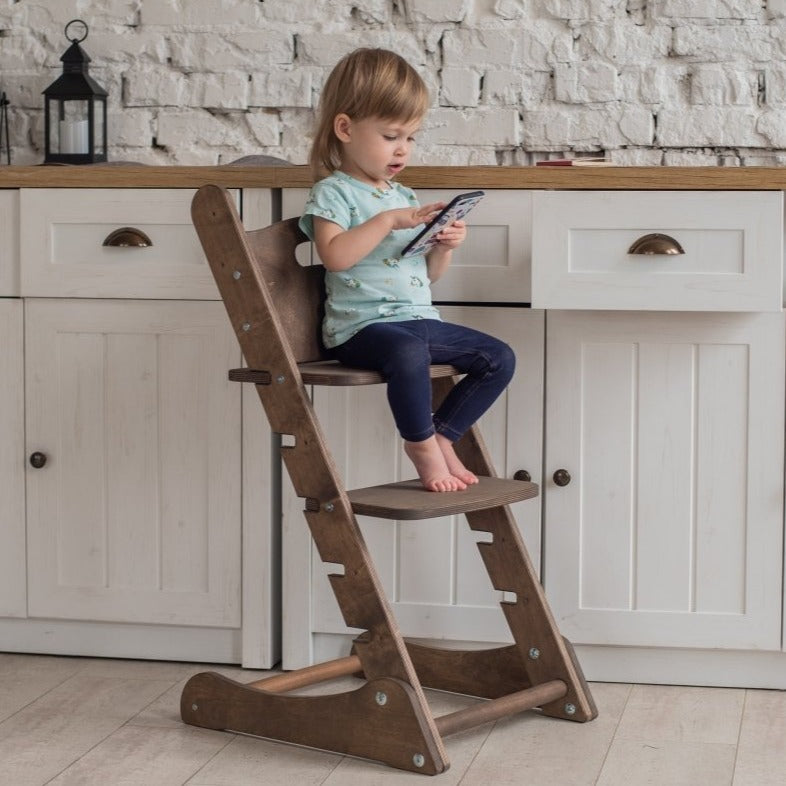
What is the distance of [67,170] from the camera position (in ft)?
7.61

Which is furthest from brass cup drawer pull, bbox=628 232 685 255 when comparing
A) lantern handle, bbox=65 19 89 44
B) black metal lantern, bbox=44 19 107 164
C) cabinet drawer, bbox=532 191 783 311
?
lantern handle, bbox=65 19 89 44

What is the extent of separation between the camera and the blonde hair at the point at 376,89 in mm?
2043

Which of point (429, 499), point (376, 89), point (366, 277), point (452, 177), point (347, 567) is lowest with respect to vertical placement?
point (347, 567)

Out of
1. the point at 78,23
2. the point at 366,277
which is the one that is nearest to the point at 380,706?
the point at 366,277

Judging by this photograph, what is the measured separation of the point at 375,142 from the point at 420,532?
69 centimetres

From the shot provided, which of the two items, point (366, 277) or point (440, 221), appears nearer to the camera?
point (440, 221)

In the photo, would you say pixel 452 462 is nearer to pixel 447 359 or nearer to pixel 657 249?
pixel 447 359

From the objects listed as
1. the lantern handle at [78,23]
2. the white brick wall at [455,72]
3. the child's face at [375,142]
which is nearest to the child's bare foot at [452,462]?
the child's face at [375,142]

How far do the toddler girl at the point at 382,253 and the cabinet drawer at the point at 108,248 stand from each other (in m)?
0.30

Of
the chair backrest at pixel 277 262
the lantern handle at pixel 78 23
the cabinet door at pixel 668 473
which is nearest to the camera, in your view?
the chair backrest at pixel 277 262

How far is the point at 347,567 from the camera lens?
1924 millimetres

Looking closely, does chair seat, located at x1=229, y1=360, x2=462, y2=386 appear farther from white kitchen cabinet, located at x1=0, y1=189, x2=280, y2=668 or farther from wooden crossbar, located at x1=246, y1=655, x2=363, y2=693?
wooden crossbar, located at x1=246, y1=655, x2=363, y2=693

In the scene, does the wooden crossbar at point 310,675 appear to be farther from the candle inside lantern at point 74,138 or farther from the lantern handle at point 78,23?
the lantern handle at point 78,23

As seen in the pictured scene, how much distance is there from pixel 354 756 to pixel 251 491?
1.88ft
